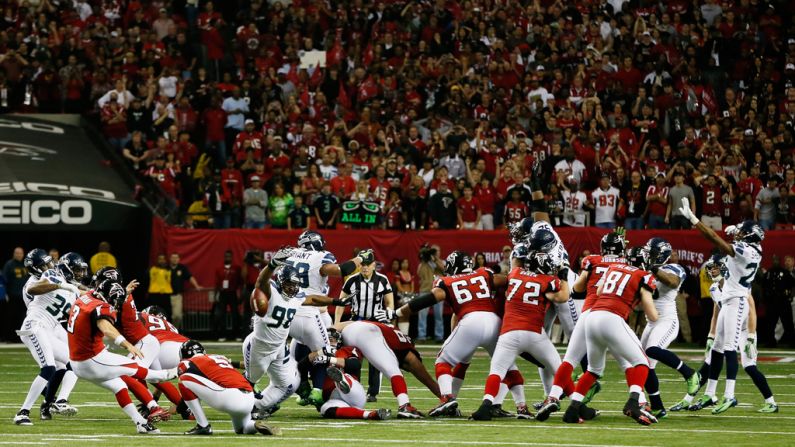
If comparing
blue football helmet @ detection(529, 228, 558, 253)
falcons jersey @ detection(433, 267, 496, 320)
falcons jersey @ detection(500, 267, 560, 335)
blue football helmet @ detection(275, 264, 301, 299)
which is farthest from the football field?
blue football helmet @ detection(529, 228, 558, 253)

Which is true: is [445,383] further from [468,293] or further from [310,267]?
[310,267]

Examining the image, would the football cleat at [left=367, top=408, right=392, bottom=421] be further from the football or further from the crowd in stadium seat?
the crowd in stadium seat

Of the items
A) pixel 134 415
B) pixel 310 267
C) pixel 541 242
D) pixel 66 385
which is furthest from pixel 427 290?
pixel 134 415

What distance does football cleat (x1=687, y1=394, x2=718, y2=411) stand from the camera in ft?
46.4

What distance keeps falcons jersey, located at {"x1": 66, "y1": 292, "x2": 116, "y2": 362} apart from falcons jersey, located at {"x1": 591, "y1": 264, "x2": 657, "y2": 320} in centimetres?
455

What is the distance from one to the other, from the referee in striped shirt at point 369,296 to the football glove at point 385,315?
13cm

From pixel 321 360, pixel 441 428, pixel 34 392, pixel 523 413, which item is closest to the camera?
pixel 441 428

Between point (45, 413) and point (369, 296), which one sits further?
point (369, 296)

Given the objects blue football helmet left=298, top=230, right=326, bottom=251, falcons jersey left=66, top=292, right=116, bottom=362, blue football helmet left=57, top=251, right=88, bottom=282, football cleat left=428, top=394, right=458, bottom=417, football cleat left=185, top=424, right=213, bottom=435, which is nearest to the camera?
football cleat left=185, top=424, right=213, bottom=435

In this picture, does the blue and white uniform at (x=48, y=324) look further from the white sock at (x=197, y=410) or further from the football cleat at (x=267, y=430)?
the football cleat at (x=267, y=430)

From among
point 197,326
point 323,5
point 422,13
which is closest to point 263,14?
point 323,5

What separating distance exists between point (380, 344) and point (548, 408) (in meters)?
1.86

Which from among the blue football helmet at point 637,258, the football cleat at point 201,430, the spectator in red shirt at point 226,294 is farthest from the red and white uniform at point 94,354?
the spectator in red shirt at point 226,294

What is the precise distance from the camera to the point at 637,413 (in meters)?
12.5
